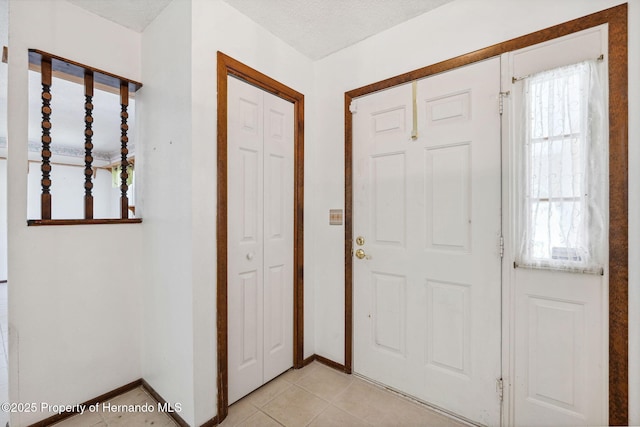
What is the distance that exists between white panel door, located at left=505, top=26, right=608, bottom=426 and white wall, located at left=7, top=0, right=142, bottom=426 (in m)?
2.44

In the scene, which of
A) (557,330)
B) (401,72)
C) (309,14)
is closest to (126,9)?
(309,14)

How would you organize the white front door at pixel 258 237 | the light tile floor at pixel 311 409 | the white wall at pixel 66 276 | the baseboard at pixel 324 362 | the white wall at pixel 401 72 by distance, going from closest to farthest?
the white wall at pixel 401 72 → the white wall at pixel 66 276 → the light tile floor at pixel 311 409 → the white front door at pixel 258 237 → the baseboard at pixel 324 362

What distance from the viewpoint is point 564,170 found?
4.66ft

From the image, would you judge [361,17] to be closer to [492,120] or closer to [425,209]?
[492,120]

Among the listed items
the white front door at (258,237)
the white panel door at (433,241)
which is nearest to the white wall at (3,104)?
the white front door at (258,237)

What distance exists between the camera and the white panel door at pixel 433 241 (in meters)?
1.64

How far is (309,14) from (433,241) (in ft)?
5.50

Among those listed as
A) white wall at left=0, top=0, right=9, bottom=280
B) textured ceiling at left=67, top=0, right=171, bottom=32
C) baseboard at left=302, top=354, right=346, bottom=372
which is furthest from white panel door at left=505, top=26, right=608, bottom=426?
white wall at left=0, top=0, right=9, bottom=280

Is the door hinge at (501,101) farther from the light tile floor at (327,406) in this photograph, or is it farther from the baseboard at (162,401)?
the baseboard at (162,401)

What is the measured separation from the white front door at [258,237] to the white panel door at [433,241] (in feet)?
1.79

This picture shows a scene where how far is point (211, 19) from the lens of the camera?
5.51ft

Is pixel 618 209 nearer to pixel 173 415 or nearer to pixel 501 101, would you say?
pixel 501 101

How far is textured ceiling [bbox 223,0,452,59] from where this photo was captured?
1.77m

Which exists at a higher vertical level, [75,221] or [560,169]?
[560,169]
